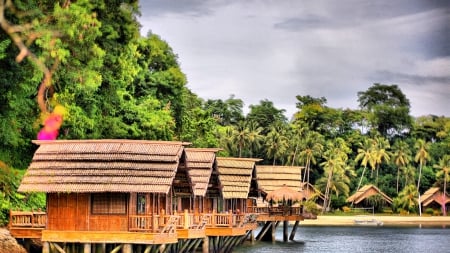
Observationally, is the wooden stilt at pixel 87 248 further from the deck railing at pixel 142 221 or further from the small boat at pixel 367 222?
the small boat at pixel 367 222

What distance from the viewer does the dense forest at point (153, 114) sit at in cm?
2648

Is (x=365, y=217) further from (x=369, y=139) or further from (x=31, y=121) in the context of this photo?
(x=31, y=121)

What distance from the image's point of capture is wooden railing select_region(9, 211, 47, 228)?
29875mm

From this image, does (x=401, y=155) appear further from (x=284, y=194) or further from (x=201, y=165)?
(x=201, y=165)

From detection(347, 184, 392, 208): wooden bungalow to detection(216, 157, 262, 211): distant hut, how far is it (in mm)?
57366

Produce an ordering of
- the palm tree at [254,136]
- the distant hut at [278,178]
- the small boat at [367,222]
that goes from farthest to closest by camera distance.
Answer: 1. the palm tree at [254,136]
2. the small boat at [367,222]
3. the distant hut at [278,178]

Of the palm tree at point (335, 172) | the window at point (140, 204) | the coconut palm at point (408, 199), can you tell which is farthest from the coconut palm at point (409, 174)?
the window at point (140, 204)

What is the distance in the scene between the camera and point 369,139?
10569cm

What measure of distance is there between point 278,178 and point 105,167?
3084 cm

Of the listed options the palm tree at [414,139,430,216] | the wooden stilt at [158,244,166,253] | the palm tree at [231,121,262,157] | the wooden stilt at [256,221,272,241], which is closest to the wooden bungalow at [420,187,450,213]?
the palm tree at [414,139,430,216]

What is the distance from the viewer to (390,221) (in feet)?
311

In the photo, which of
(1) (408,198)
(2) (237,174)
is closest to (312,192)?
(1) (408,198)

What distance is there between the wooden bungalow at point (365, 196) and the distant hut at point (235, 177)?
188ft

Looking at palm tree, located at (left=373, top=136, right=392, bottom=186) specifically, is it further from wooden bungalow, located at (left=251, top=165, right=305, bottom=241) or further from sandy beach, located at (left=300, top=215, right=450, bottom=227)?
wooden bungalow, located at (left=251, top=165, right=305, bottom=241)
